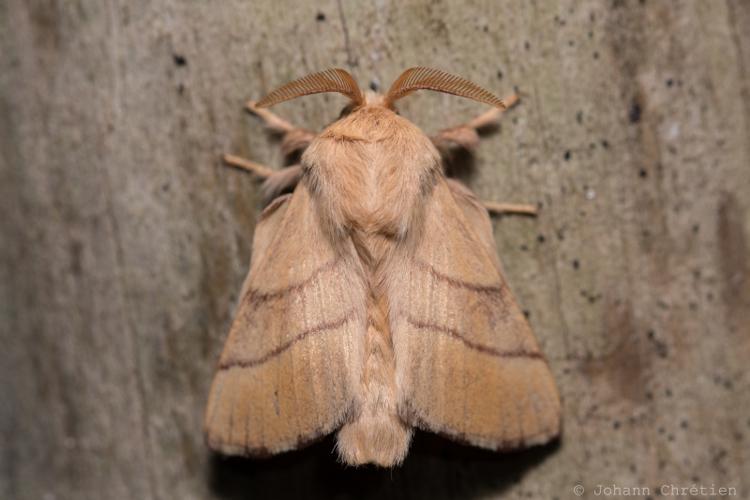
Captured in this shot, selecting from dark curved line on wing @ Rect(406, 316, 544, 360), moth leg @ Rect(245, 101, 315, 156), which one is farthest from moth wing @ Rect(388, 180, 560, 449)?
moth leg @ Rect(245, 101, 315, 156)

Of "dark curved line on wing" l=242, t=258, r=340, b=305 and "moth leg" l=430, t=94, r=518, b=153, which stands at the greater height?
"moth leg" l=430, t=94, r=518, b=153

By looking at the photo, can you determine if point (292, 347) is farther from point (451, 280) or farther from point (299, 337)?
point (451, 280)

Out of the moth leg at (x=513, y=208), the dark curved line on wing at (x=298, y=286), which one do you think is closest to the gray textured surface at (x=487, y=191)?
the moth leg at (x=513, y=208)

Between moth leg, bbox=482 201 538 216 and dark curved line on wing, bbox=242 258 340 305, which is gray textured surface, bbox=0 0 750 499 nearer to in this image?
moth leg, bbox=482 201 538 216

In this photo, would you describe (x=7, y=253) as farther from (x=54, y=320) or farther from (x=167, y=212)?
(x=167, y=212)

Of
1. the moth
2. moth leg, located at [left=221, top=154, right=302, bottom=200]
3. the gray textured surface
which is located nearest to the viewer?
the moth

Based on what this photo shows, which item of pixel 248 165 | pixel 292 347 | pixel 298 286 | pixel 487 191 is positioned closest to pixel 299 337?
pixel 292 347

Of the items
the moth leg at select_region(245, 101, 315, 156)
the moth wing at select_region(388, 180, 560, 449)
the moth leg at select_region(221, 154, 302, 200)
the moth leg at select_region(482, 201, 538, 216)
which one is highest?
the moth leg at select_region(245, 101, 315, 156)
